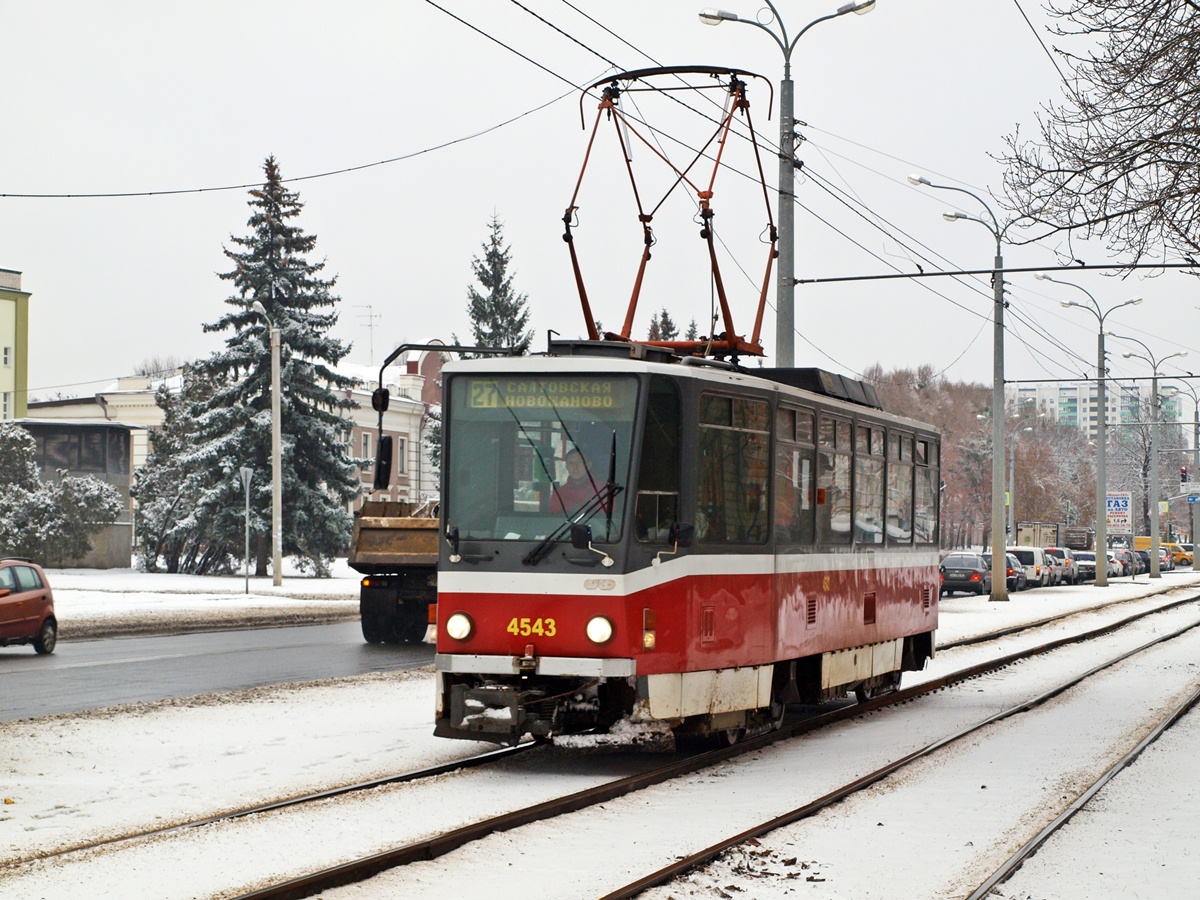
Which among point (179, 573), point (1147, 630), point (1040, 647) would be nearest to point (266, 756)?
point (1040, 647)

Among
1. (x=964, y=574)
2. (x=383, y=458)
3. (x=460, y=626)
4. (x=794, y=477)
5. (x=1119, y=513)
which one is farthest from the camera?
(x=1119, y=513)

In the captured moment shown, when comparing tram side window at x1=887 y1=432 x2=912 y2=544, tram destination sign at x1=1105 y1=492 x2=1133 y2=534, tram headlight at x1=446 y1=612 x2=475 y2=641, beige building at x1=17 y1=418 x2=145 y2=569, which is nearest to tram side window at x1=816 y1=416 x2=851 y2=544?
tram side window at x1=887 y1=432 x2=912 y2=544

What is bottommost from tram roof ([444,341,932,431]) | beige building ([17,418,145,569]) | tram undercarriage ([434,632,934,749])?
tram undercarriage ([434,632,934,749])

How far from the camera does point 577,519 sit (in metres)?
11.0

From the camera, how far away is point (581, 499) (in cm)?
1106

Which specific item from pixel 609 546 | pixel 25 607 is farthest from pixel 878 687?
pixel 25 607

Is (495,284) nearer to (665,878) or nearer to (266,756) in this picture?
(266,756)

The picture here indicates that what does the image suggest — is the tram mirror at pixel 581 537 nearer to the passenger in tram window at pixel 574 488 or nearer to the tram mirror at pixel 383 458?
the passenger in tram window at pixel 574 488

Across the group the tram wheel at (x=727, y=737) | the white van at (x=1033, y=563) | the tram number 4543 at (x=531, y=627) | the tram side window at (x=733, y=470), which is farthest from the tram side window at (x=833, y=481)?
the white van at (x=1033, y=563)

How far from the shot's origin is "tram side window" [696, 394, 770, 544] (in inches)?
456

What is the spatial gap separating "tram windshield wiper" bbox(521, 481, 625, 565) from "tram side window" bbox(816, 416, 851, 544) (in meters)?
2.99

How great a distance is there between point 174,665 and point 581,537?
422 inches

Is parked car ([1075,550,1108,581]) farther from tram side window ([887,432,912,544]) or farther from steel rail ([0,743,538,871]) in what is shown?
steel rail ([0,743,538,871])

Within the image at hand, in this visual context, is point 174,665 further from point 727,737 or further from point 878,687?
point 727,737
